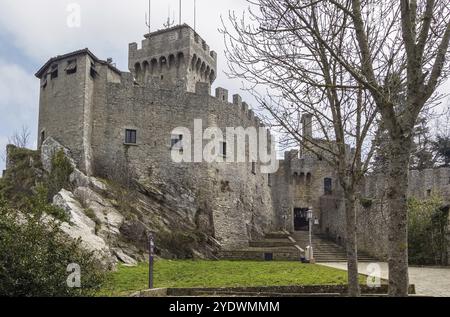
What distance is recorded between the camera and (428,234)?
22.9 m

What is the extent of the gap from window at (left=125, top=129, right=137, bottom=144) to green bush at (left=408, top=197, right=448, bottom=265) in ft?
53.0

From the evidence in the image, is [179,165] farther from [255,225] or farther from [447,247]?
[447,247]

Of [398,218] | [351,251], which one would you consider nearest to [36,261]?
[398,218]

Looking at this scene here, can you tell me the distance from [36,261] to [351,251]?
6729 mm

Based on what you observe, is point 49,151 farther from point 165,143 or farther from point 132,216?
point 165,143

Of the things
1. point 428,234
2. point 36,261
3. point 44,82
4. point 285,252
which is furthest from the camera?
point 44,82

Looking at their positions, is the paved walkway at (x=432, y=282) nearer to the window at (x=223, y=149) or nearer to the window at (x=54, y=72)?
the window at (x=223, y=149)

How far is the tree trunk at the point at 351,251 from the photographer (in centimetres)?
1055

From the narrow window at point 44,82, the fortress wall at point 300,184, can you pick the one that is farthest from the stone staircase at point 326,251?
the narrow window at point 44,82

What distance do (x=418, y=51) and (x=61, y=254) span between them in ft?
22.1

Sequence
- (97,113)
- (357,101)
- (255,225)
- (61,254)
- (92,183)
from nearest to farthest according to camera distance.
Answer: (61,254) < (357,101) < (92,183) < (97,113) < (255,225)

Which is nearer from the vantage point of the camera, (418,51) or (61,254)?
(418,51)
